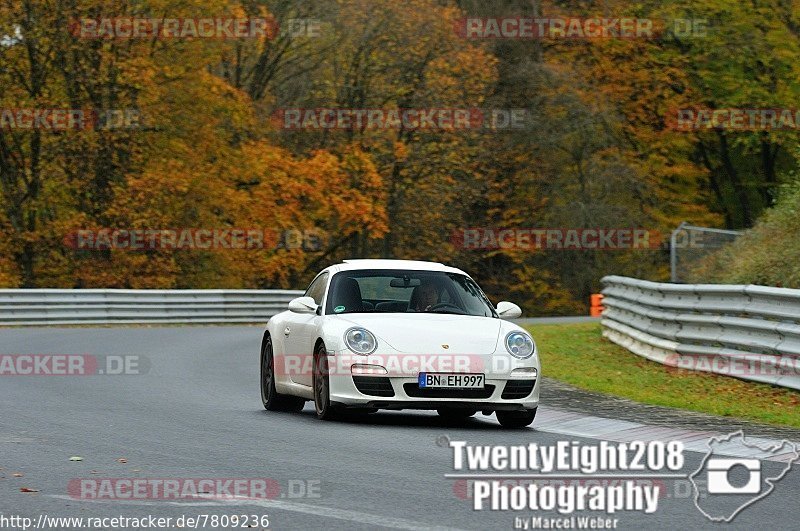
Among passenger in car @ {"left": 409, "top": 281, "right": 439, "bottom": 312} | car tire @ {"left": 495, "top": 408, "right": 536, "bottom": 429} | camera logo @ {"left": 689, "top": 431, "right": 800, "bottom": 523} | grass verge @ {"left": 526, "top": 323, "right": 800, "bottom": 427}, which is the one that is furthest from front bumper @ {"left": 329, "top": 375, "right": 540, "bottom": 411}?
grass verge @ {"left": 526, "top": 323, "right": 800, "bottom": 427}

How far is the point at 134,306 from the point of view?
124ft

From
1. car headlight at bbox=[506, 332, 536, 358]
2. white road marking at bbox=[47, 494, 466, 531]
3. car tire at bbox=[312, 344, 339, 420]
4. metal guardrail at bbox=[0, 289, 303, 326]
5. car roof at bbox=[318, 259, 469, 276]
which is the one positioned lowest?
metal guardrail at bbox=[0, 289, 303, 326]

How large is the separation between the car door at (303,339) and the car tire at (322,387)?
0.60 feet

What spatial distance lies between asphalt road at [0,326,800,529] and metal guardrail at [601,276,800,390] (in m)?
3.18

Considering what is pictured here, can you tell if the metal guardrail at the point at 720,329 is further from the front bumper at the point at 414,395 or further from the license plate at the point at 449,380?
the license plate at the point at 449,380

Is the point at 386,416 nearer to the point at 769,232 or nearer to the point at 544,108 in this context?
the point at 769,232

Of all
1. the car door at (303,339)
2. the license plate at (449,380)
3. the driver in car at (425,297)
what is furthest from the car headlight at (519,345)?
the car door at (303,339)

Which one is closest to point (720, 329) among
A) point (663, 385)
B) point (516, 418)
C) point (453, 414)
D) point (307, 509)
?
point (663, 385)

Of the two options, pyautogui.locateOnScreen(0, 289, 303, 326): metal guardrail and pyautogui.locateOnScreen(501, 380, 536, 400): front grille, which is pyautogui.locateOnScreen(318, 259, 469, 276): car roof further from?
pyautogui.locateOnScreen(0, 289, 303, 326): metal guardrail

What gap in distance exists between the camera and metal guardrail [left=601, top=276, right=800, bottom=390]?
1655cm

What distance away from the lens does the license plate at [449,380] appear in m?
13.0

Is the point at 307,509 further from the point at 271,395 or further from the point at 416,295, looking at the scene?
the point at 271,395

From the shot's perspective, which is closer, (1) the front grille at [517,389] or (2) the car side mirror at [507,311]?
(1) the front grille at [517,389]

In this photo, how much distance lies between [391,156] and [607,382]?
115ft
